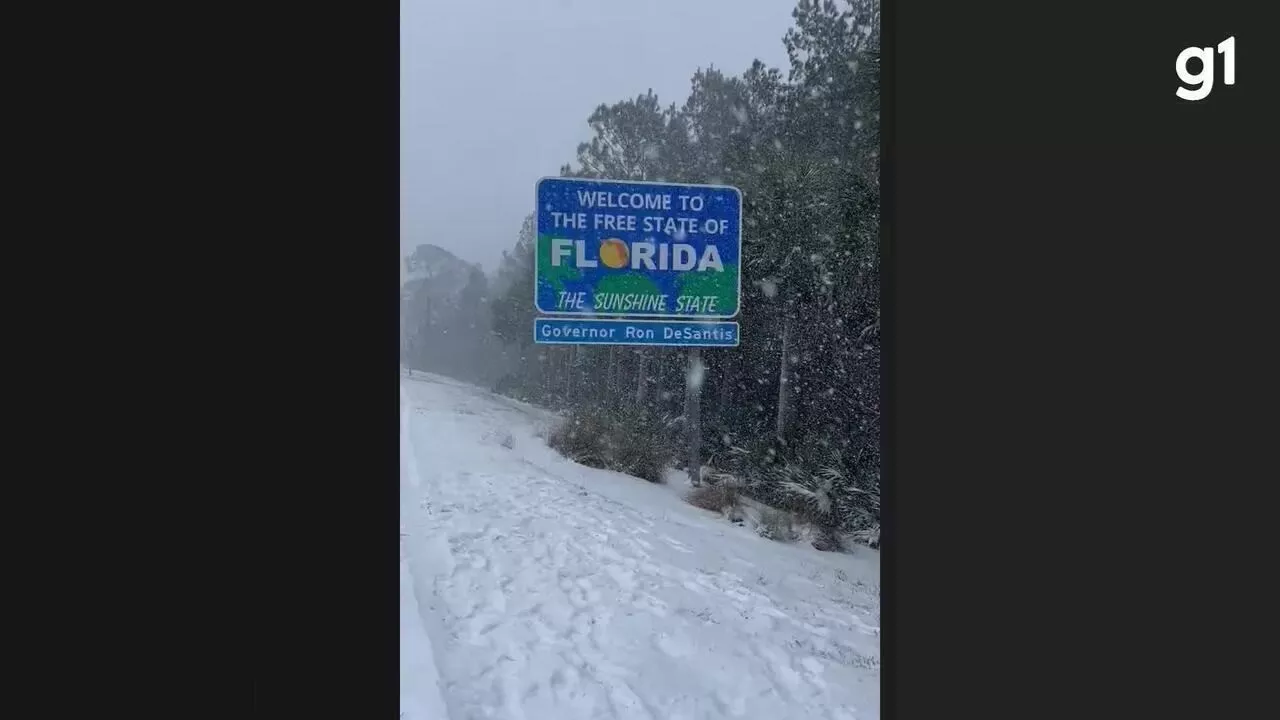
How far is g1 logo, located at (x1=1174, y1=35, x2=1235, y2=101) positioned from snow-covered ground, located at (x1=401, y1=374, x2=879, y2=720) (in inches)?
66.8

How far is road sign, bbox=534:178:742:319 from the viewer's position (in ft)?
6.07

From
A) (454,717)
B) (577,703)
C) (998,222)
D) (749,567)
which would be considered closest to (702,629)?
(749,567)

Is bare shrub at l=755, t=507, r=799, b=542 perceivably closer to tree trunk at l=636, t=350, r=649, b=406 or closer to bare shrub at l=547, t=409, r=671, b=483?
bare shrub at l=547, t=409, r=671, b=483

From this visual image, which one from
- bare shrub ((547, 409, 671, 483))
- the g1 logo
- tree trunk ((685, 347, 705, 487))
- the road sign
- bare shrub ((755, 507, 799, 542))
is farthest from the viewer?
bare shrub ((755, 507, 799, 542))

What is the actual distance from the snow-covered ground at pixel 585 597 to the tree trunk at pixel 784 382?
0.58 meters

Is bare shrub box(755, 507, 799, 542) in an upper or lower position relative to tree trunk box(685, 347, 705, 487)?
lower

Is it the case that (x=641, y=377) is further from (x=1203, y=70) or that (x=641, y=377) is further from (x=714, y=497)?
(x=1203, y=70)

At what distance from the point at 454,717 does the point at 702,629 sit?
3.71 feet

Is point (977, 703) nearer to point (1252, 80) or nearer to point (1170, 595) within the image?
point (1170, 595)

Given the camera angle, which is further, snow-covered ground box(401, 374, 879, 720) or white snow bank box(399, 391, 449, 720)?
snow-covered ground box(401, 374, 879, 720)

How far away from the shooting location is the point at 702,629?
2.91 meters

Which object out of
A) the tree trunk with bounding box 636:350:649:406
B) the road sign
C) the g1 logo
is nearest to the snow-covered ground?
the tree trunk with bounding box 636:350:649:406
